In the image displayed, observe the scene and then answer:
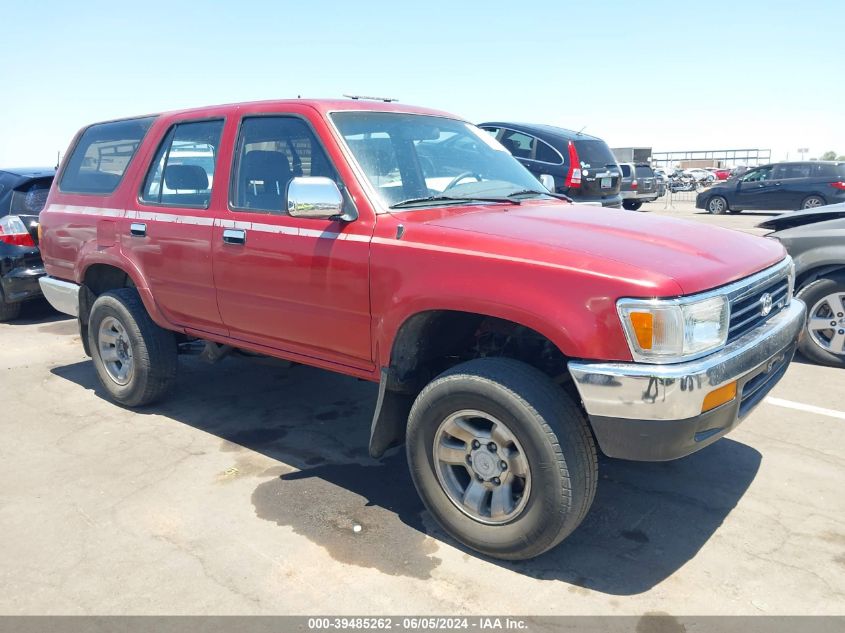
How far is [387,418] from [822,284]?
4.13 metres

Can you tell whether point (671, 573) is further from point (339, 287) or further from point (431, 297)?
point (339, 287)

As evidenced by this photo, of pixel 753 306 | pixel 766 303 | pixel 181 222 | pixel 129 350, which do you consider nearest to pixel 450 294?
pixel 753 306

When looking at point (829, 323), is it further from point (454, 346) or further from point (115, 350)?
point (115, 350)

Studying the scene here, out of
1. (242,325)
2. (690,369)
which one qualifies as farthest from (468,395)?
(242,325)

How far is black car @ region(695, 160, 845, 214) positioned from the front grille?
1614 centimetres

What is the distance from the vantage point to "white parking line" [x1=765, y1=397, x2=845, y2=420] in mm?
4824

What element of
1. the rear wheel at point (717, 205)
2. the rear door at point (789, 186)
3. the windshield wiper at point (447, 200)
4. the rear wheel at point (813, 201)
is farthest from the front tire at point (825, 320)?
the rear wheel at point (717, 205)

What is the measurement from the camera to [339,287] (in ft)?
11.6

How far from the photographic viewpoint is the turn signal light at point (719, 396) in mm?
2746

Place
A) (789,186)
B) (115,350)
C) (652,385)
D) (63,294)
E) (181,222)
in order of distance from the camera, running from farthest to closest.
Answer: (789,186)
(63,294)
(115,350)
(181,222)
(652,385)

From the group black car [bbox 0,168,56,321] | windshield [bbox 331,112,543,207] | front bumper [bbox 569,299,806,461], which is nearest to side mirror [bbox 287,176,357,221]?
windshield [bbox 331,112,543,207]

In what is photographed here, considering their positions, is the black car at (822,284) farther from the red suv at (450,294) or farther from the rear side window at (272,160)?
the rear side window at (272,160)

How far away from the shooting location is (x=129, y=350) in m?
5.02

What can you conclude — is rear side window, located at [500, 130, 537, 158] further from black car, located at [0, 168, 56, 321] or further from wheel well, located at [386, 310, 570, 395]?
wheel well, located at [386, 310, 570, 395]
